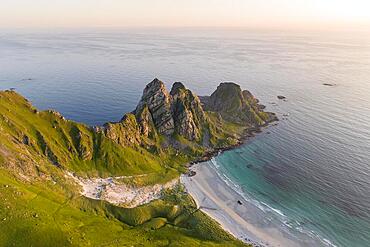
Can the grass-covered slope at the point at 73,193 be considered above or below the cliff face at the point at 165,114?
below

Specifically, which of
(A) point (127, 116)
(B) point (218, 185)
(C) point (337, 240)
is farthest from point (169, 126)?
(C) point (337, 240)

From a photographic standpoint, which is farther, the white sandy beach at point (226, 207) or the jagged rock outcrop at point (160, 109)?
the jagged rock outcrop at point (160, 109)

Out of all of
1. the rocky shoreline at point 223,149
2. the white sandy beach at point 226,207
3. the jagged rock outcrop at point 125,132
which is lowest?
the white sandy beach at point 226,207

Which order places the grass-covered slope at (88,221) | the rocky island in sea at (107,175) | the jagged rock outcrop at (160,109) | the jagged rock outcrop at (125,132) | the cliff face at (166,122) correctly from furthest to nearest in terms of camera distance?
1. the jagged rock outcrop at (160,109)
2. the cliff face at (166,122)
3. the jagged rock outcrop at (125,132)
4. the rocky island in sea at (107,175)
5. the grass-covered slope at (88,221)

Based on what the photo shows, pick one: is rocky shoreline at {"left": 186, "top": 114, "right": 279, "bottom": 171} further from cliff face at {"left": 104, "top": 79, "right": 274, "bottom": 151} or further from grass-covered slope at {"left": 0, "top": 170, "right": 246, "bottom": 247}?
grass-covered slope at {"left": 0, "top": 170, "right": 246, "bottom": 247}

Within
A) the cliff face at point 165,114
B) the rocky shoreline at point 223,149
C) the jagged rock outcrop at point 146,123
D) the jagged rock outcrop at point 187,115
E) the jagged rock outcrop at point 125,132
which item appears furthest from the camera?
the jagged rock outcrop at point 187,115

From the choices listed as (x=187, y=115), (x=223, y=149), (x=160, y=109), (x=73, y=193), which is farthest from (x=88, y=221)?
(x=223, y=149)

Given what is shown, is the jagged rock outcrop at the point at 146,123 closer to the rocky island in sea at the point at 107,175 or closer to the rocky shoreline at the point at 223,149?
the rocky island in sea at the point at 107,175

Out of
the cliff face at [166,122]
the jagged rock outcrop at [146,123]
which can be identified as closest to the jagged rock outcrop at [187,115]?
the cliff face at [166,122]

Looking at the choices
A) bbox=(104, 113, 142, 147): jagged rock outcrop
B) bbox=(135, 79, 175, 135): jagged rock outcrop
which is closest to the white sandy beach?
bbox=(135, 79, 175, 135): jagged rock outcrop

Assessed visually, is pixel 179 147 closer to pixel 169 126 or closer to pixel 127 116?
pixel 169 126
